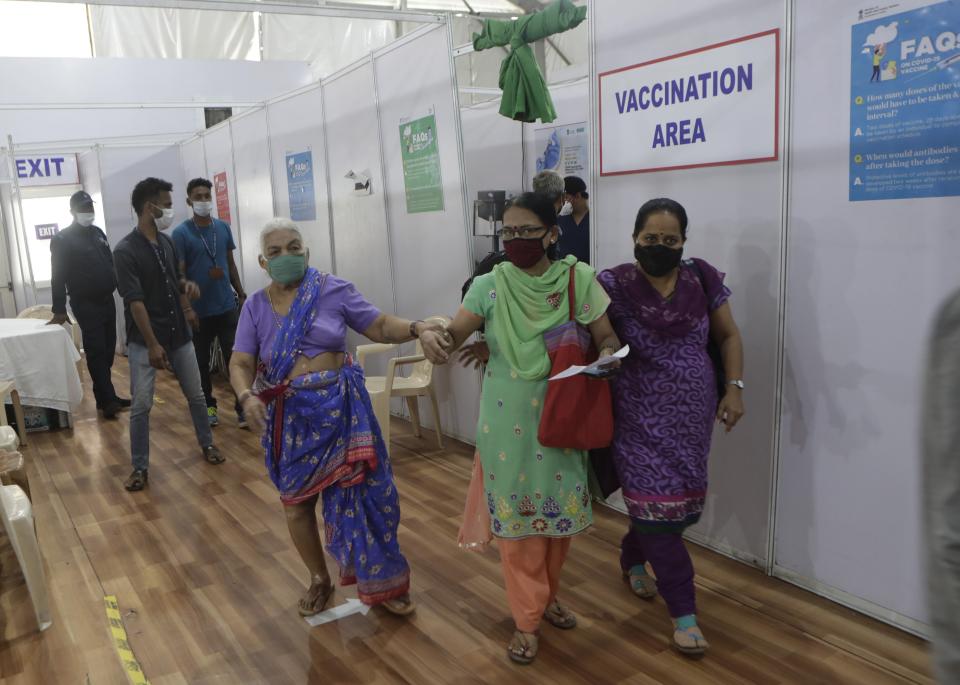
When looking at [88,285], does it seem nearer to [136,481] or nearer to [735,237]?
[136,481]

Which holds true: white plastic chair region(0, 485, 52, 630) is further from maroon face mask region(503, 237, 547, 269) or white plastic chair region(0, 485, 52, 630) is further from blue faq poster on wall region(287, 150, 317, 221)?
blue faq poster on wall region(287, 150, 317, 221)

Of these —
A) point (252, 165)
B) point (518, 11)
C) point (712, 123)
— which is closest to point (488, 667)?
point (712, 123)

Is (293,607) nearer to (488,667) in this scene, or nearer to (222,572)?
(222,572)

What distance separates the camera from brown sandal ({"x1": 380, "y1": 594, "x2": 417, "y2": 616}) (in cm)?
305

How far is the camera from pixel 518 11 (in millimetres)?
8242

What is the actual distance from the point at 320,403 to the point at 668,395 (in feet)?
3.89

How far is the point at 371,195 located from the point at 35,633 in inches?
144

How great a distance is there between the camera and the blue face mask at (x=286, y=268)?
9.39 feet

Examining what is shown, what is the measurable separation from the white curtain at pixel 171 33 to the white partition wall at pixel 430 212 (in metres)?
6.01

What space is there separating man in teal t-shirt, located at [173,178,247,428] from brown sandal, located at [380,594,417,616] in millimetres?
3261

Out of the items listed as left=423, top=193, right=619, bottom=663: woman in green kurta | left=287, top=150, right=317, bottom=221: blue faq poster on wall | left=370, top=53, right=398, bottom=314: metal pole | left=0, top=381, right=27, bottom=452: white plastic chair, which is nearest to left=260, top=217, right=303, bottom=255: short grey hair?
left=423, top=193, right=619, bottom=663: woman in green kurta

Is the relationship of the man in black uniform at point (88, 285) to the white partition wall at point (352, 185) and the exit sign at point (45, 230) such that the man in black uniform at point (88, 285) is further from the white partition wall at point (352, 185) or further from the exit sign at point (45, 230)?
the exit sign at point (45, 230)

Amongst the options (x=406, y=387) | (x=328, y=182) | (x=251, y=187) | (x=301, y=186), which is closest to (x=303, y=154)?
(x=301, y=186)

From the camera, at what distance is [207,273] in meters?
5.98
